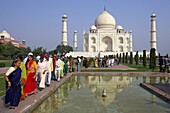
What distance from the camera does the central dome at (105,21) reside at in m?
46.1

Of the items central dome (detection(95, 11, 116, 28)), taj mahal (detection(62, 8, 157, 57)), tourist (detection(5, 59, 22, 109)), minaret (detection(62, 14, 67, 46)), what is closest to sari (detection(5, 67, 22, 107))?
tourist (detection(5, 59, 22, 109))

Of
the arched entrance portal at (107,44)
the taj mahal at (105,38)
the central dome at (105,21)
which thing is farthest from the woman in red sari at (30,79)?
the arched entrance portal at (107,44)

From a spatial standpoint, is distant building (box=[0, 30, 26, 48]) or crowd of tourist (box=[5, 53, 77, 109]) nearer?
crowd of tourist (box=[5, 53, 77, 109])

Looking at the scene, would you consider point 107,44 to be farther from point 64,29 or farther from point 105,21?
point 64,29

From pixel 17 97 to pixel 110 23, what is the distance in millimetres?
43833

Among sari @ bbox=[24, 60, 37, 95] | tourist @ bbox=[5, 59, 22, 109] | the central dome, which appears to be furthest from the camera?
the central dome

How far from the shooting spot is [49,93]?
16.6ft

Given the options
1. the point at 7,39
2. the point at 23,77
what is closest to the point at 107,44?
the point at 7,39

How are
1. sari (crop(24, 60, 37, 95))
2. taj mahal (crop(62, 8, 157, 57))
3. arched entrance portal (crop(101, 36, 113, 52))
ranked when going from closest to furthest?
sari (crop(24, 60, 37, 95)), taj mahal (crop(62, 8, 157, 57)), arched entrance portal (crop(101, 36, 113, 52))

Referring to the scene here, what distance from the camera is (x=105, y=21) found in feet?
151

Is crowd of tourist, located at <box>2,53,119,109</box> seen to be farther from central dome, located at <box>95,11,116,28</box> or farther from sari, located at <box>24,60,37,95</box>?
central dome, located at <box>95,11,116,28</box>

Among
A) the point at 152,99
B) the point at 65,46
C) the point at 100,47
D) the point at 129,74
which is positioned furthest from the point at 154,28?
the point at 152,99

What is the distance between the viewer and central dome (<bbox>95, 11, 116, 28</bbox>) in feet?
151

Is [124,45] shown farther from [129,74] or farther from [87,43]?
[129,74]
